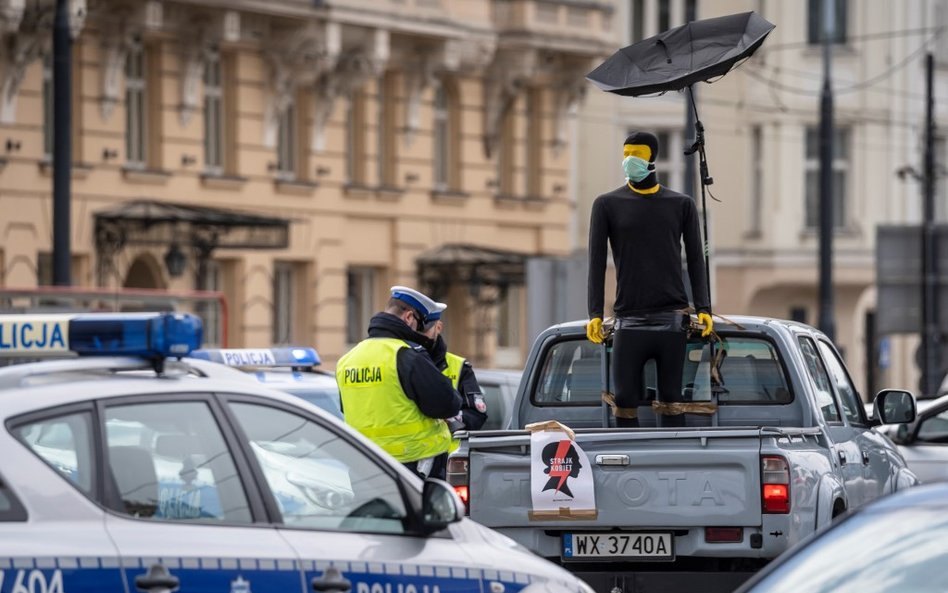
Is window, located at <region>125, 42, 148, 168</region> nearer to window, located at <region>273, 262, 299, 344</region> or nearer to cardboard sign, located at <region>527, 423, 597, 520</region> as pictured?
window, located at <region>273, 262, 299, 344</region>

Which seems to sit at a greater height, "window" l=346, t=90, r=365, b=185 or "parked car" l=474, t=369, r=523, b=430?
"window" l=346, t=90, r=365, b=185

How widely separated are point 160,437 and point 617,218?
17.2 feet

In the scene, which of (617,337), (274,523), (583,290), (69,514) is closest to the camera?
(69,514)

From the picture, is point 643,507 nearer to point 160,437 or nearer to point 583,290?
point 160,437

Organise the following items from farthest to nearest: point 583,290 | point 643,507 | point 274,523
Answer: point 583,290 < point 643,507 < point 274,523

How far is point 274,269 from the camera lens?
121 feet

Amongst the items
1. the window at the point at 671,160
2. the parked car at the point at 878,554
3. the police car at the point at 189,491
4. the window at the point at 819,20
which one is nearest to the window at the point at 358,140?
the window at the point at 671,160

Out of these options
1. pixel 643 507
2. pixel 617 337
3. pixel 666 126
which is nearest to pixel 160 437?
pixel 643 507

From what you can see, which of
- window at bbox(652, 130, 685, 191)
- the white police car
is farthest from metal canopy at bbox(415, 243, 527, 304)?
the white police car

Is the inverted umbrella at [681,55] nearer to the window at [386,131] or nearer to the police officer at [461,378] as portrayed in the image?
the police officer at [461,378]

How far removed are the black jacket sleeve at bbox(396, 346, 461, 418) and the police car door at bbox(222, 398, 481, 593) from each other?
334 centimetres

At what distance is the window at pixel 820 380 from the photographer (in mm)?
11891

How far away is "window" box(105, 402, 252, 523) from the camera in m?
6.69

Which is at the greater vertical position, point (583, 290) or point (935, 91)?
point (935, 91)
